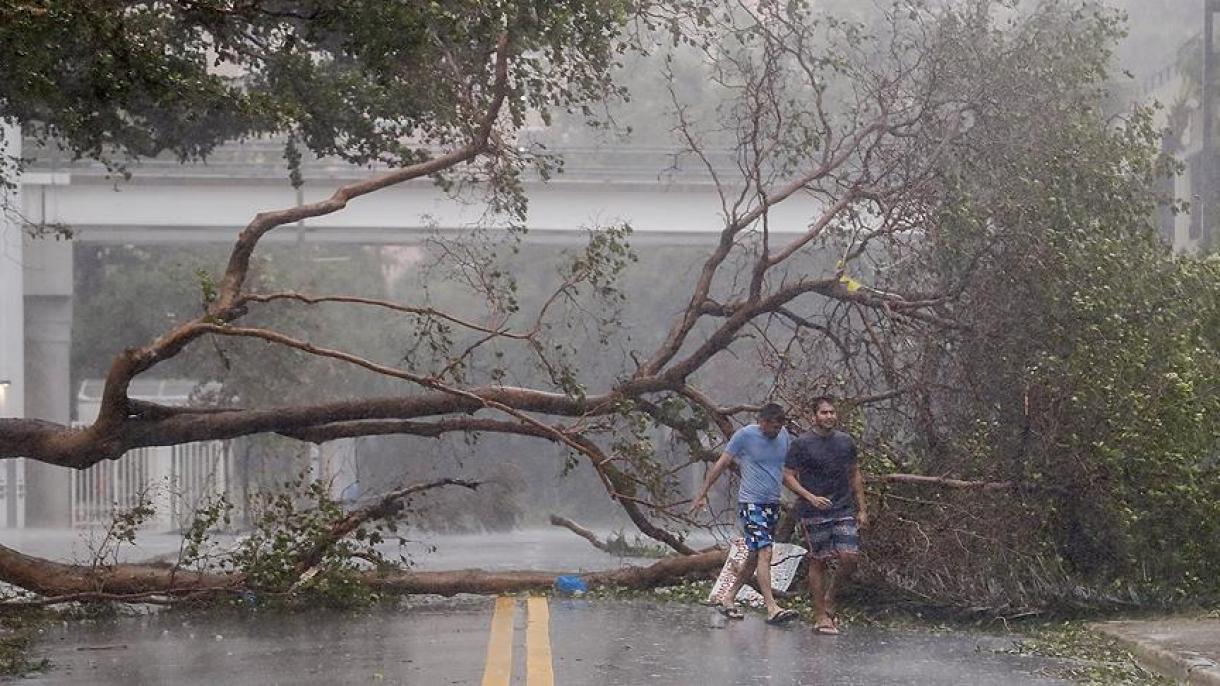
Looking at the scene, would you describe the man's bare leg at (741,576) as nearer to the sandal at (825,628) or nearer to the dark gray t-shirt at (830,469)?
the dark gray t-shirt at (830,469)

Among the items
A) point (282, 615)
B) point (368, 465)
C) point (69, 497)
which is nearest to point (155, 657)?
point (282, 615)

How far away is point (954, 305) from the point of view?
16266 millimetres

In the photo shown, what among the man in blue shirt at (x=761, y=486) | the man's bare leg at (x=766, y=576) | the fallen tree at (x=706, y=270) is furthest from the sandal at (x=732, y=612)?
the fallen tree at (x=706, y=270)

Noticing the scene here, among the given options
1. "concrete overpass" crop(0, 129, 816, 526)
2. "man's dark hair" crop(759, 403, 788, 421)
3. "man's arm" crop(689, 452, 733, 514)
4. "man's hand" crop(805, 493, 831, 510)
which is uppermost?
"concrete overpass" crop(0, 129, 816, 526)

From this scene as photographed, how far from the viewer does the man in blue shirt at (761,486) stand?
13.9 metres

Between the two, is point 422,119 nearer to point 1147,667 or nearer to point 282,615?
point 282,615

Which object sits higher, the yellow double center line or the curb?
the yellow double center line

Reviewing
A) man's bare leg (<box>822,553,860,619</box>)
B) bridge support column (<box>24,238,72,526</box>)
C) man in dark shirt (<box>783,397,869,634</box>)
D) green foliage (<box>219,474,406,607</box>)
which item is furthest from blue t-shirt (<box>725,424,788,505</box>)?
bridge support column (<box>24,238,72,526</box>)

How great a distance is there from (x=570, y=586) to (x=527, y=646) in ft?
16.1

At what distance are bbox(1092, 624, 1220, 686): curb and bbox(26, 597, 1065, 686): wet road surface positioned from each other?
634 mm

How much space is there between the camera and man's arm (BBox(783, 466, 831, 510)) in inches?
A: 528

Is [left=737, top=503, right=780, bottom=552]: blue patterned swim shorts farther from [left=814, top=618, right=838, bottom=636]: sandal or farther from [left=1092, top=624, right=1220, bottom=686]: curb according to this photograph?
[left=1092, top=624, right=1220, bottom=686]: curb

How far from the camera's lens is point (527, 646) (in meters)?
12.0

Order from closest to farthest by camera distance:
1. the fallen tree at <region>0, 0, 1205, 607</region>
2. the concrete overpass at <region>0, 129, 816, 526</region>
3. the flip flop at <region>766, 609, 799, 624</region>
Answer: the flip flop at <region>766, 609, 799, 624</region> → the fallen tree at <region>0, 0, 1205, 607</region> → the concrete overpass at <region>0, 129, 816, 526</region>
